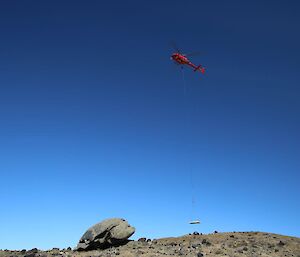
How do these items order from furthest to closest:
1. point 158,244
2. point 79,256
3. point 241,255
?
1. point 158,244
2. point 79,256
3. point 241,255

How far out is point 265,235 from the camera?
53844 millimetres

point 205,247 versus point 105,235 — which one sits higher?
point 105,235

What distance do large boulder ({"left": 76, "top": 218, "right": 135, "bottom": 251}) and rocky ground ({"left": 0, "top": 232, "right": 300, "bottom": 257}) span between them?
105 cm

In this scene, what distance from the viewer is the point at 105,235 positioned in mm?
51781

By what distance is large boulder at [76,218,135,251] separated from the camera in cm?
5131

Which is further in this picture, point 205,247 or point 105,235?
point 105,235

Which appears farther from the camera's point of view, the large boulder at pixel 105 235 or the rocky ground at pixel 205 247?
the large boulder at pixel 105 235

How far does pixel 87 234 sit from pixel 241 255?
1804 cm

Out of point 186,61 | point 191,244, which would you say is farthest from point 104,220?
point 186,61

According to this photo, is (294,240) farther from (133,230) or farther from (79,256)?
(79,256)

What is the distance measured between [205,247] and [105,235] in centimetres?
1166

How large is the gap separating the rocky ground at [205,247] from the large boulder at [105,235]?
1047 millimetres

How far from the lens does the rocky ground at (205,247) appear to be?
46.0m

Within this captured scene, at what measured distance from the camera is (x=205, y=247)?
47750mm
